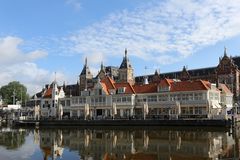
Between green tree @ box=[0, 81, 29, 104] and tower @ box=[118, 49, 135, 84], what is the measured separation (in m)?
59.8

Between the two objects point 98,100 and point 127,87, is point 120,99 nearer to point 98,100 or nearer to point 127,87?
point 127,87

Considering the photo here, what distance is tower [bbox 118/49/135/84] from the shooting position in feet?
376

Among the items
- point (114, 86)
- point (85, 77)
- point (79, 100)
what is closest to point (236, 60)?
point (114, 86)

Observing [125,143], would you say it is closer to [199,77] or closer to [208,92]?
[208,92]

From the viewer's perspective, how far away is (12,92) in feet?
520

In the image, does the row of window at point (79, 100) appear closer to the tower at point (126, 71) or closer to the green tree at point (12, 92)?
the tower at point (126, 71)

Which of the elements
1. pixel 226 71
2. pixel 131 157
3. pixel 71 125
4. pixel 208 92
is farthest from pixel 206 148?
pixel 226 71

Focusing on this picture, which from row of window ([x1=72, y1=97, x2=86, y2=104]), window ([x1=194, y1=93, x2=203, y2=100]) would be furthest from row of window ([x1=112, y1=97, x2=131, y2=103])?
window ([x1=194, y1=93, x2=203, y2=100])

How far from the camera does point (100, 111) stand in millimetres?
90812

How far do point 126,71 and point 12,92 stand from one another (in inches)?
2636

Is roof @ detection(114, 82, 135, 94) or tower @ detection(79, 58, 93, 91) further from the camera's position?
tower @ detection(79, 58, 93, 91)

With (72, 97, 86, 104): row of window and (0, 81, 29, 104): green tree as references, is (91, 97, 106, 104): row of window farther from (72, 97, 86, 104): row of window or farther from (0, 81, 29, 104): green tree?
(0, 81, 29, 104): green tree

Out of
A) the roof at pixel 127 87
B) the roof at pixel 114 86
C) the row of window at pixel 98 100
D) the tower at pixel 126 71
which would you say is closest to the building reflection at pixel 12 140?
the row of window at pixel 98 100

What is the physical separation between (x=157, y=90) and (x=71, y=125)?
2134 centimetres
